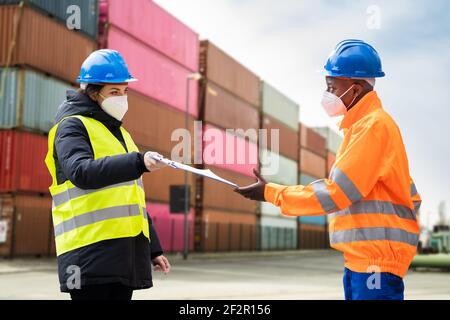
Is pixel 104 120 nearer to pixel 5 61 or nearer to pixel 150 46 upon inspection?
pixel 5 61

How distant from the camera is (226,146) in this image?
38.6 m

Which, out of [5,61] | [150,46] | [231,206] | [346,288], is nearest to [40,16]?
[5,61]

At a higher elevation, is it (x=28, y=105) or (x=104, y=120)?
(x=28, y=105)

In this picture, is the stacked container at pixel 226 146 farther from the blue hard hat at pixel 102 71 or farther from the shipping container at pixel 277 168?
the blue hard hat at pixel 102 71

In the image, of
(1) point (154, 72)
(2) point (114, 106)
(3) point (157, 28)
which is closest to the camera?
(2) point (114, 106)

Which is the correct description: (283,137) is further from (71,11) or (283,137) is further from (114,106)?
(114,106)

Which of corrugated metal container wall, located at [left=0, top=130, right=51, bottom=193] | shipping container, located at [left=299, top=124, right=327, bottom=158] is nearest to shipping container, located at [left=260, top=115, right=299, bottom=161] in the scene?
shipping container, located at [left=299, top=124, right=327, bottom=158]

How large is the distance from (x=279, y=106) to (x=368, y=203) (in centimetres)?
4653

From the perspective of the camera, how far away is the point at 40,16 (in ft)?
76.8

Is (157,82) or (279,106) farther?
(279,106)

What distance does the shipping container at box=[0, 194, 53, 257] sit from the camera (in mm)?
21750

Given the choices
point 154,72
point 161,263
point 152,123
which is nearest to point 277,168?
point 154,72

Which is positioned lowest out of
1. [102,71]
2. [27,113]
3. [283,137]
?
[102,71]

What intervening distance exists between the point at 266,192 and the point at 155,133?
27.6 meters
